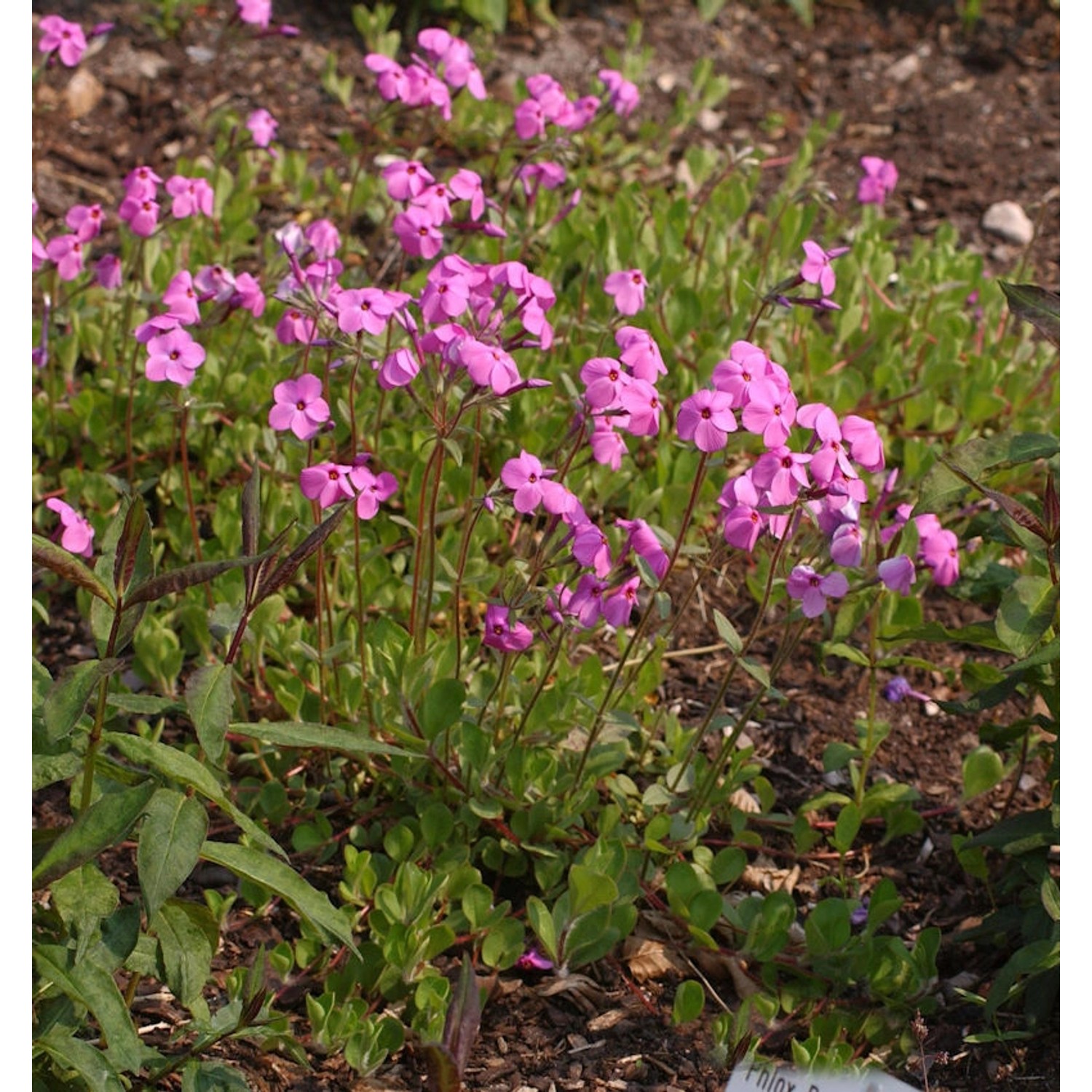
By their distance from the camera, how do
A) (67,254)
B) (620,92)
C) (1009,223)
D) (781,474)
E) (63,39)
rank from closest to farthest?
(781,474)
(67,254)
(63,39)
(620,92)
(1009,223)

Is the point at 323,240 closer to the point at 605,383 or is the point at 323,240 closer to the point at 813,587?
the point at 605,383

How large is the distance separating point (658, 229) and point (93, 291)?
149 centimetres

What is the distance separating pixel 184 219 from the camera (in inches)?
169

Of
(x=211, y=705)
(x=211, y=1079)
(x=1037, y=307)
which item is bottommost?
(x=211, y=1079)

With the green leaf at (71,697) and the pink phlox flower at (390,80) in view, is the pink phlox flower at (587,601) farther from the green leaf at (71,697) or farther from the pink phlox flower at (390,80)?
the pink phlox flower at (390,80)

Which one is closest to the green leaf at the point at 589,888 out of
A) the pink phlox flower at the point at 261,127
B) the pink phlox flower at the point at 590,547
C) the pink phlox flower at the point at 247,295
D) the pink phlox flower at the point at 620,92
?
the pink phlox flower at the point at 590,547

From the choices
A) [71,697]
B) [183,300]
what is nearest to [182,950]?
[71,697]

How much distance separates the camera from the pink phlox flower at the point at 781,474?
2260mm

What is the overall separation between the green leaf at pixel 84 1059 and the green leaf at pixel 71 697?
406mm

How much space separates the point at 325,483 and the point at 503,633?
1.24ft

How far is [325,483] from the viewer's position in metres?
2.55

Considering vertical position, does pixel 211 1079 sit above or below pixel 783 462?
below

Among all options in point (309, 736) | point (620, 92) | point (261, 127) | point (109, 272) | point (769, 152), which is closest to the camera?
point (309, 736)

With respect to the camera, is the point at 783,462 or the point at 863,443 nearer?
the point at 783,462
